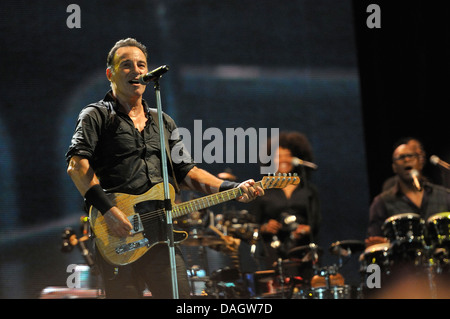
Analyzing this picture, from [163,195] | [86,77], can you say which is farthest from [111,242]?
[86,77]

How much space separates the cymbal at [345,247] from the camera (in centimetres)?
631

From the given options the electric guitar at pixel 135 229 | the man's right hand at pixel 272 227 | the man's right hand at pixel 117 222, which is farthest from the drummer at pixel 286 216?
the man's right hand at pixel 117 222

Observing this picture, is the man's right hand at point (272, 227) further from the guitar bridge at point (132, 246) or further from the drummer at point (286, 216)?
the guitar bridge at point (132, 246)

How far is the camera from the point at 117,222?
334cm

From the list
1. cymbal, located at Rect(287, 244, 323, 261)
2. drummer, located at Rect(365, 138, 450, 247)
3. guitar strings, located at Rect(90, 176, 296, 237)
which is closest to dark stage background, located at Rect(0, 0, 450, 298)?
drummer, located at Rect(365, 138, 450, 247)

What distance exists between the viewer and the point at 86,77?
7.50 meters

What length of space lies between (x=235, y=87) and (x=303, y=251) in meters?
2.68

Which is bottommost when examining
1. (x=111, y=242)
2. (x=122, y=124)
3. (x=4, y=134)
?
(x=111, y=242)

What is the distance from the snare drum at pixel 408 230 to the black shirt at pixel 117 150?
3.14m

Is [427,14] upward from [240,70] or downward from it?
upward

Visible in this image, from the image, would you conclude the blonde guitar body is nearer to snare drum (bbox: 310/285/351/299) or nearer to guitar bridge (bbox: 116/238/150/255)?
guitar bridge (bbox: 116/238/150/255)

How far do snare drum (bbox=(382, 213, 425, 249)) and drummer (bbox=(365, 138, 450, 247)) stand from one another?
36 centimetres
